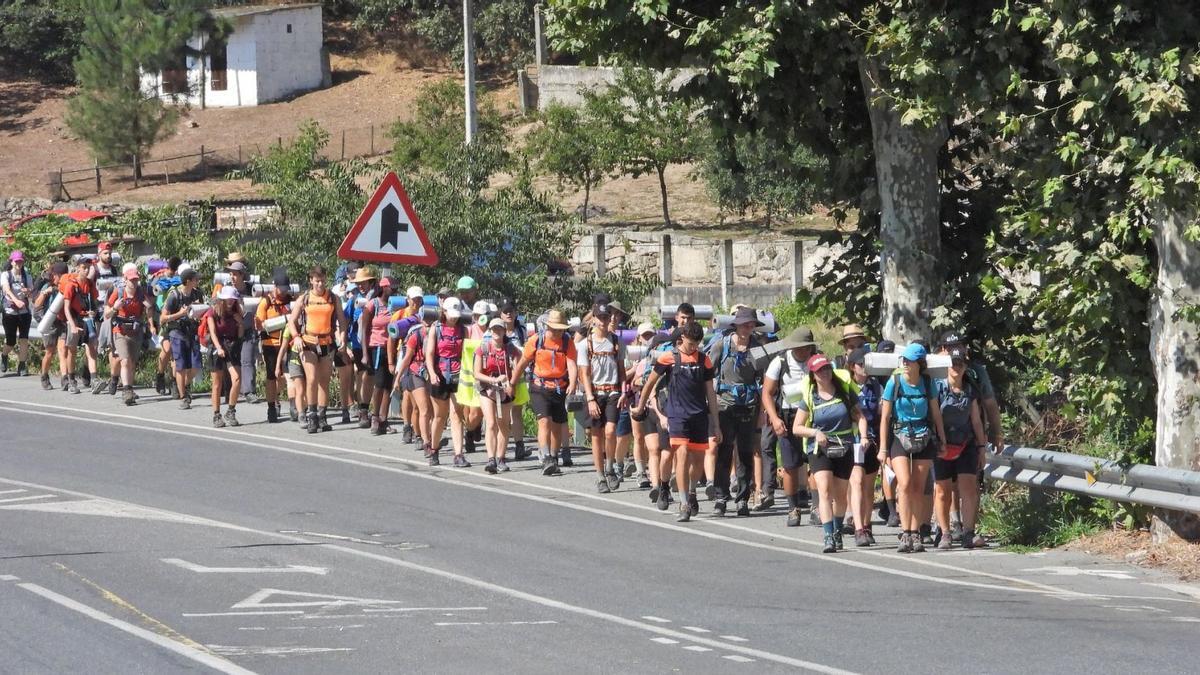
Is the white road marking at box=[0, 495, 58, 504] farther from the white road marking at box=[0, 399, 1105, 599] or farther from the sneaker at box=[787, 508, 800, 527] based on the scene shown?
the sneaker at box=[787, 508, 800, 527]

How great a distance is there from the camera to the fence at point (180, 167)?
6072cm

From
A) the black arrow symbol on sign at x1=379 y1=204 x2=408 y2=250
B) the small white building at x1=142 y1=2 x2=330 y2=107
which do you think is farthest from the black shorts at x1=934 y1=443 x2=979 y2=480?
the small white building at x1=142 y1=2 x2=330 y2=107

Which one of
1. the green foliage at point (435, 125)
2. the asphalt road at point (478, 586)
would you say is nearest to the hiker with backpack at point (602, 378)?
the asphalt road at point (478, 586)

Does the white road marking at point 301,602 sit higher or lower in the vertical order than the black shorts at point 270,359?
lower

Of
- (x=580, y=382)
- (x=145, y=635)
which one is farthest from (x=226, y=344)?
(x=145, y=635)

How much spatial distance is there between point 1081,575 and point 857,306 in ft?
15.4

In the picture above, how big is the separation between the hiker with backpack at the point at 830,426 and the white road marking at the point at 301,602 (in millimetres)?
4006

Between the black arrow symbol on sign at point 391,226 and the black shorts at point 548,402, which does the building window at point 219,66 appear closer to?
the black arrow symbol on sign at point 391,226

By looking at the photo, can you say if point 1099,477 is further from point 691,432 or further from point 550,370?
point 550,370

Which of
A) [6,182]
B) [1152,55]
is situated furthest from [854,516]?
[6,182]

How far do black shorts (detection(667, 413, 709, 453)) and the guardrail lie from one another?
2336 mm

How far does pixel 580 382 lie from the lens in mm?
16500

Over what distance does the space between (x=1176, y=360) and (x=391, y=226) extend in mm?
8095

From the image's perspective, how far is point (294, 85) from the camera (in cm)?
7000
